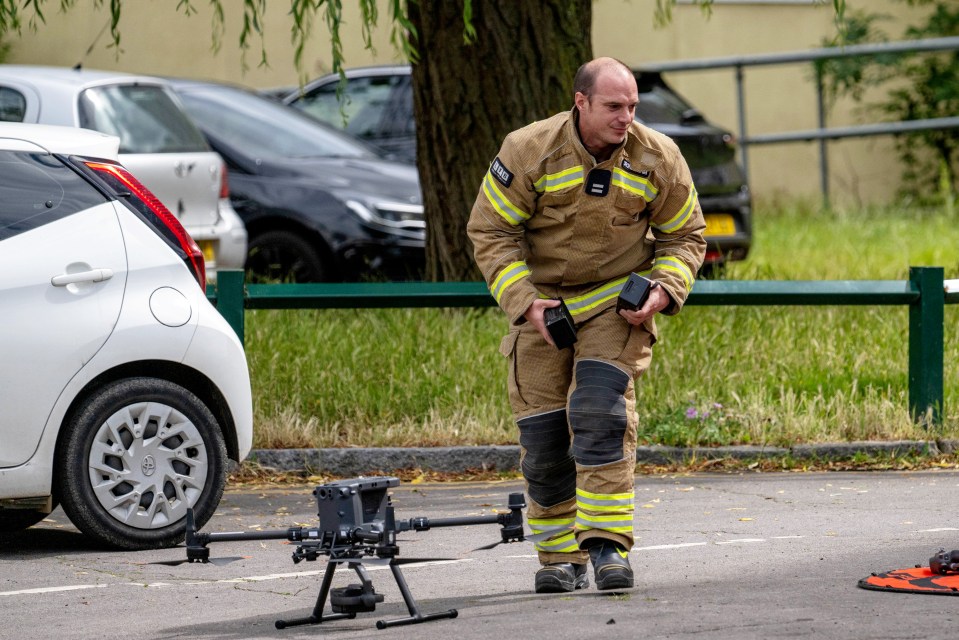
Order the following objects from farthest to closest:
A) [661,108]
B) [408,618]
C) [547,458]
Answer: [661,108] < [547,458] < [408,618]

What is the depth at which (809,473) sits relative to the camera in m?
8.71

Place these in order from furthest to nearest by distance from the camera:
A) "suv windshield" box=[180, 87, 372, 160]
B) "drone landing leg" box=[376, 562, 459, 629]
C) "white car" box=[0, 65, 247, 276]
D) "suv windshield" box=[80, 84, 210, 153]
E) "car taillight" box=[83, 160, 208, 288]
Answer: "suv windshield" box=[180, 87, 372, 160] → "suv windshield" box=[80, 84, 210, 153] → "white car" box=[0, 65, 247, 276] → "car taillight" box=[83, 160, 208, 288] → "drone landing leg" box=[376, 562, 459, 629]

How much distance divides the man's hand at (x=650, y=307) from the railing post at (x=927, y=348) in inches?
146

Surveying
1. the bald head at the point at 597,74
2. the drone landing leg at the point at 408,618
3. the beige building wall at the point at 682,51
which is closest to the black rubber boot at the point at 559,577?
the drone landing leg at the point at 408,618

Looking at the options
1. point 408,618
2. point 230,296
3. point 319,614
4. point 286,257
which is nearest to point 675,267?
point 408,618

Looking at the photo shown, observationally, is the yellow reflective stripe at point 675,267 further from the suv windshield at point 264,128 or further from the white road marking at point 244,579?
the suv windshield at point 264,128

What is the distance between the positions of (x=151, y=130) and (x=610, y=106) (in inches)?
251

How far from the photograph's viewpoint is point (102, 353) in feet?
22.2

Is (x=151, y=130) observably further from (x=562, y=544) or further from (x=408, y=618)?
(x=408, y=618)

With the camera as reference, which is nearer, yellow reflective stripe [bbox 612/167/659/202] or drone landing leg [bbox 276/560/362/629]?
drone landing leg [bbox 276/560/362/629]

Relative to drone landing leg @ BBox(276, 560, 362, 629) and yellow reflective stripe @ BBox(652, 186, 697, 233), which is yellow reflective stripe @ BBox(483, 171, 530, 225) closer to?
yellow reflective stripe @ BBox(652, 186, 697, 233)

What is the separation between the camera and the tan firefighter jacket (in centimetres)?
574

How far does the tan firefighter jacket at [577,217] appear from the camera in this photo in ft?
18.8

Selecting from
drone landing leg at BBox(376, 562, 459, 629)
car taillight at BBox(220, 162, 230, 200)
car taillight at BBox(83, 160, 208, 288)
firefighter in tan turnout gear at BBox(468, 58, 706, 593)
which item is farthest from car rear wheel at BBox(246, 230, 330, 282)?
drone landing leg at BBox(376, 562, 459, 629)
